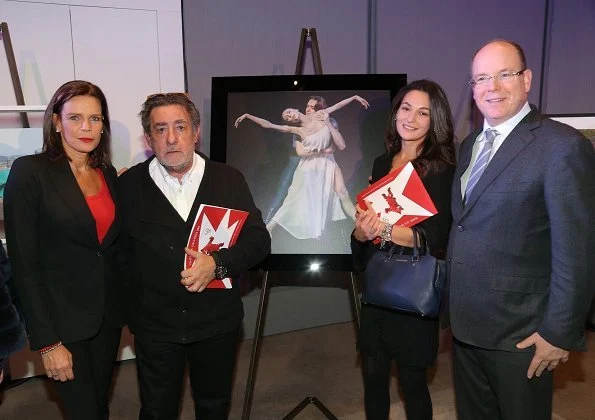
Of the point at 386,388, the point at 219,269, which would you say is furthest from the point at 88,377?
the point at 386,388

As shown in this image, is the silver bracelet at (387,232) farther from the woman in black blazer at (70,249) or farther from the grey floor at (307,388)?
the grey floor at (307,388)

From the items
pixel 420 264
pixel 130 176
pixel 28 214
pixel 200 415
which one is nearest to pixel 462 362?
pixel 420 264

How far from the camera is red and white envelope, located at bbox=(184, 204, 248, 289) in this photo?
1.85m

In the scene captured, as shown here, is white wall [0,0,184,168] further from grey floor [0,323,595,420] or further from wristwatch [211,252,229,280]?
wristwatch [211,252,229,280]

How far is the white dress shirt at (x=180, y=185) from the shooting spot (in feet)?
6.39

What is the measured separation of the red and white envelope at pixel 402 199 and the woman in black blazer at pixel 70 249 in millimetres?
1034

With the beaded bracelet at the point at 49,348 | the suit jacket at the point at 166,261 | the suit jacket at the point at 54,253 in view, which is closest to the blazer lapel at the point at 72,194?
the suit jacket at the point at 54,253

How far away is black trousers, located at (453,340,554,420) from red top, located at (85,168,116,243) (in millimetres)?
1418

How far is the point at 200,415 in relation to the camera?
2127mm

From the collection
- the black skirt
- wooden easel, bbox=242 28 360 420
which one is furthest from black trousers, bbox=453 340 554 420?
wooden easel, bbox=242 28 360 420

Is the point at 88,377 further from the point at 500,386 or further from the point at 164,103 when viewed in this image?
the point at 500,386

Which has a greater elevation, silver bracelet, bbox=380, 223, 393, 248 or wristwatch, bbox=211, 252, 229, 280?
silver bracelet, bbox=380, 223, 393, 248

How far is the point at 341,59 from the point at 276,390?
2.52m

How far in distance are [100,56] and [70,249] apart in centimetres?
193
